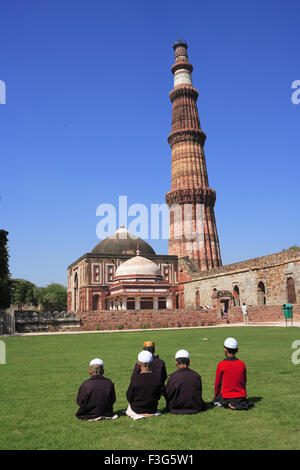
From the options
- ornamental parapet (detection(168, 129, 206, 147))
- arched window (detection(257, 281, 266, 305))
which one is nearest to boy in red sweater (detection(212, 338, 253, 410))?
arched window (detection(257, 281, 266, 305))

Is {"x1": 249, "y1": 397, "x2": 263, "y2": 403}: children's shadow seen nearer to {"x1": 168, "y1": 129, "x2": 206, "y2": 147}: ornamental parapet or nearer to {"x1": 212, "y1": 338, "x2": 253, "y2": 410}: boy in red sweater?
{"x1": 212, "y1": 338, "x2": 253, "y2": 410}: boy in red sweater

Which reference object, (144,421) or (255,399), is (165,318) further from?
(144,421)

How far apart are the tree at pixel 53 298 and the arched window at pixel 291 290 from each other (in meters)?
57.6

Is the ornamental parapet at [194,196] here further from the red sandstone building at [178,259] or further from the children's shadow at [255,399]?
the children's shadow at [255,399]

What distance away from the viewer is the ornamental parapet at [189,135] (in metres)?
53.1

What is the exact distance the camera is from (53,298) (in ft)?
274

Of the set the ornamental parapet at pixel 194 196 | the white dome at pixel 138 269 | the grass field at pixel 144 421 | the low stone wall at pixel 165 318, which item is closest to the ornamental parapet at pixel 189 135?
the ornamental parapet at pixel 194 196

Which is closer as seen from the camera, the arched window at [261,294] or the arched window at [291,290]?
the arched window at [291,290]

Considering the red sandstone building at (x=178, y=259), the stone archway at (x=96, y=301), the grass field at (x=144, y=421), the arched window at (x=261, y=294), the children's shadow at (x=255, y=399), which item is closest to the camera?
the grass field at (x=144, y=421)

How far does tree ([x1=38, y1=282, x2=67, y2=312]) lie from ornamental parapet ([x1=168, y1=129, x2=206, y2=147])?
4365 centimetres

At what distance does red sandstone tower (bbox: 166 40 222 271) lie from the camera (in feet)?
169
